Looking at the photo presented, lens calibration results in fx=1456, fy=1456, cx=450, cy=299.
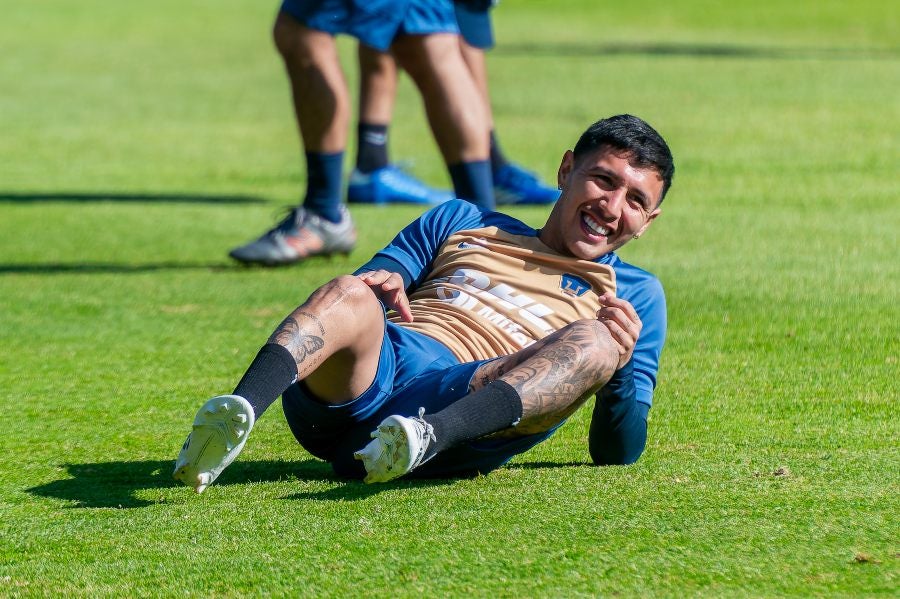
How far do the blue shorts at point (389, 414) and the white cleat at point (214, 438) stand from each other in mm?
384

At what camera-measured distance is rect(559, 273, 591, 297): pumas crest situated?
3.54 m

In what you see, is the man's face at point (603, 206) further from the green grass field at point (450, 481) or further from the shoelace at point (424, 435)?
the shoelace at point (424, 435)

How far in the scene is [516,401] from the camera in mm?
2990

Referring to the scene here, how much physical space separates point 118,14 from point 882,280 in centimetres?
1650

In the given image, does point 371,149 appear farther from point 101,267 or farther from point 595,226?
point 595,226

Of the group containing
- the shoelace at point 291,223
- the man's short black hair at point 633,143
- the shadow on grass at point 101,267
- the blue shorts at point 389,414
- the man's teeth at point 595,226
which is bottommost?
the shadow on grass at point 101,267

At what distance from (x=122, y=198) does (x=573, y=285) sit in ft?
16.2

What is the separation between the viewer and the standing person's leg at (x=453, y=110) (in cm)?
602

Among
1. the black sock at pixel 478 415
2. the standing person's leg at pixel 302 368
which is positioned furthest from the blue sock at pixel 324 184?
the black sock at pixel 478 415

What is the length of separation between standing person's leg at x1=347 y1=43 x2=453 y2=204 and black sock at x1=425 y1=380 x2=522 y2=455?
4.87m

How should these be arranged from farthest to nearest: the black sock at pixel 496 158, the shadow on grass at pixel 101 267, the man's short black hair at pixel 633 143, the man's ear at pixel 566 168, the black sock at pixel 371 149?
1. the black sock at pixel 371 149
2. the black sock at pixel 496 158
3. the shadow on grass at pixel 101 267
4. the man's ear at pixel 566 168
5. the man's short black hair at pixel 633 143

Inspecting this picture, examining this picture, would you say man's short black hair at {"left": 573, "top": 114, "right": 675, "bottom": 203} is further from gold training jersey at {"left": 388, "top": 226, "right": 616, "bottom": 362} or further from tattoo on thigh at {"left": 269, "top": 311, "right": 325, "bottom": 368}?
tattoo on thigh at {"left": 269, "top": 311, "right": 325, "bottom": 368}

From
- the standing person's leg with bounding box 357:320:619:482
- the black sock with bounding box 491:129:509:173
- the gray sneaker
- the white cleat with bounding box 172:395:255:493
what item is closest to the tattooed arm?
the standing person's leg with bounding box 357:320:619:482

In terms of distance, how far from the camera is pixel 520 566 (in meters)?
2.60
